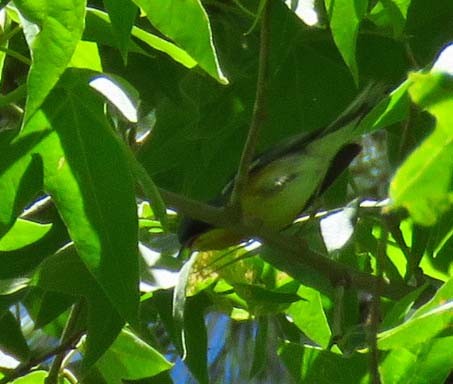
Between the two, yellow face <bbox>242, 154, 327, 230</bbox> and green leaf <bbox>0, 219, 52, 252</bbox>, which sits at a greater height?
green leaf <bbox>0, 219, 52, 252</bbox>

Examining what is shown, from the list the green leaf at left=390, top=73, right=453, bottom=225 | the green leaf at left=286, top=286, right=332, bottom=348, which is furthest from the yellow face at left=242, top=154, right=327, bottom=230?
the green leaf at left=390, top=73, right=453, bottom=225

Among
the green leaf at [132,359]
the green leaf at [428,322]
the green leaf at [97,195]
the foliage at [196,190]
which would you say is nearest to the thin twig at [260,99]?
the foliage at [196,190]

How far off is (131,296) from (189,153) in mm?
359

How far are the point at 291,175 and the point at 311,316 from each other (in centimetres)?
25

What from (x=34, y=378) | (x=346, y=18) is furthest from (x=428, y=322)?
(x=34, y=378)

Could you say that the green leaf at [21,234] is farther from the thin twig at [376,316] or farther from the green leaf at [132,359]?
the thin twig at [376,316]

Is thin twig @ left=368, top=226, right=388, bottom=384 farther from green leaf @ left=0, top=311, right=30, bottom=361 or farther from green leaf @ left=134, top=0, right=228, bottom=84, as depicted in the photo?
green leaf @ left=0, top=311, right=30, bottom=361

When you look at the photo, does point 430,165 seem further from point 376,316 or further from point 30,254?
point 30,254

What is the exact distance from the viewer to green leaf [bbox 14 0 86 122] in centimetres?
58

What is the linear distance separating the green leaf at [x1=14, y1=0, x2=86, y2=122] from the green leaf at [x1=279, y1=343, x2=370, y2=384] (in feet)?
0.99

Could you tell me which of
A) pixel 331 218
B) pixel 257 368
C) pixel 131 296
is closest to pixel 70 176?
pixel 131 296

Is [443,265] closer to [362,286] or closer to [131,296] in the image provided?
[362,286]

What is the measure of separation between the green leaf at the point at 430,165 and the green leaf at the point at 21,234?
1.83 feet

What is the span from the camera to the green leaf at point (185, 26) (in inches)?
24.5
